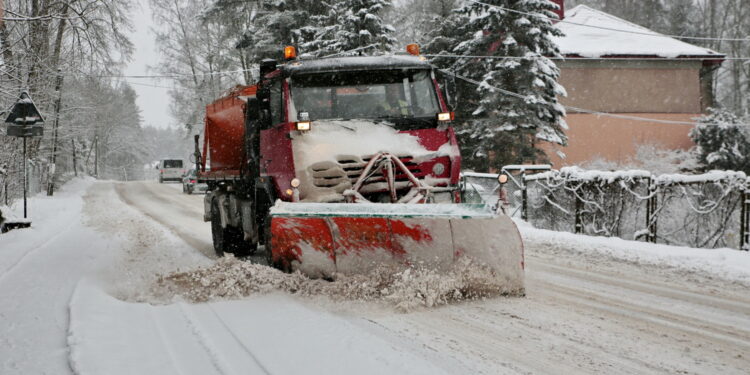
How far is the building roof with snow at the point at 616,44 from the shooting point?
93.5ft

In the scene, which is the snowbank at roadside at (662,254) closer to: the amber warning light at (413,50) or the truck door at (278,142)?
the amber warning light at (413,50)

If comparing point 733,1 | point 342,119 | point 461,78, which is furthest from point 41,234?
point 733,1

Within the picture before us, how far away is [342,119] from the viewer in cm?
628

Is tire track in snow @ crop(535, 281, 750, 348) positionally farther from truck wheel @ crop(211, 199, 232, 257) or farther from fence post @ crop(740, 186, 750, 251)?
truck wheel @ crop(211, 199, 232, 257)

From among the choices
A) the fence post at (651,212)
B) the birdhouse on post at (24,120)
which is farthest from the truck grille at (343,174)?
the birdhouse on post at (24,120)

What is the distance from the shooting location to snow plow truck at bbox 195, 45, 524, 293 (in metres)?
5.13

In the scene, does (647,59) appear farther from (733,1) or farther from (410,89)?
(410,89)

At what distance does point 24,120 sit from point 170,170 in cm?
3531

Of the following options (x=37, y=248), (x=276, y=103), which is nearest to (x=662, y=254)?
(x=276, y=103)

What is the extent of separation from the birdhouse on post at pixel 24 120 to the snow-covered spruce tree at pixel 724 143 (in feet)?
78.8

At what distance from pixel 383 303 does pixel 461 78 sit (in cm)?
1816

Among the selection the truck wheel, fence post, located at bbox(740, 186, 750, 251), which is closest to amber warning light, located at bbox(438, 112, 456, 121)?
the truck wheel

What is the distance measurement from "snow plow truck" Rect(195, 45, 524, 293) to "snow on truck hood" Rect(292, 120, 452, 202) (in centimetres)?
1

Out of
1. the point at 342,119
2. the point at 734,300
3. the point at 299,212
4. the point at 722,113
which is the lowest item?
the point at 734,300
